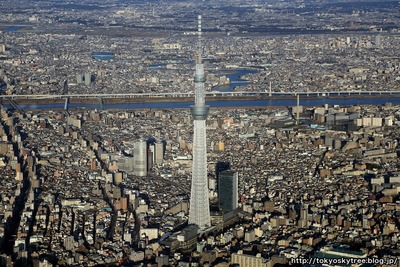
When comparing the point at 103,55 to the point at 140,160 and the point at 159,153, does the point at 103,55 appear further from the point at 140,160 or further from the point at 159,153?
the point at 140,160

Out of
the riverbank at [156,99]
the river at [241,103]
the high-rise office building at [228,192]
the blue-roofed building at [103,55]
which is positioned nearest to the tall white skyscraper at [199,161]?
the high-rise office building at [228,192]

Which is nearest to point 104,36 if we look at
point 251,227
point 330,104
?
point 330,104

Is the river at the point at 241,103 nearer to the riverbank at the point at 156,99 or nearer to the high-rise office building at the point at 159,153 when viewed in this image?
the riverbank at the point at 156,99

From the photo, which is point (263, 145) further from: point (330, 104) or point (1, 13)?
point (1, 13)

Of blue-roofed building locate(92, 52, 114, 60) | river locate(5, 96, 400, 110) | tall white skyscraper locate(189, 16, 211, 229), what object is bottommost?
river locate(5, 96, 400, 110)

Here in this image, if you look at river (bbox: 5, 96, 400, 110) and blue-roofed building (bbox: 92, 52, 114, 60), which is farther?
blue-roofed building (bbox: 92, 52, 114, 60)

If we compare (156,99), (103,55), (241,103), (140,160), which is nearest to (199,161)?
(140,160)

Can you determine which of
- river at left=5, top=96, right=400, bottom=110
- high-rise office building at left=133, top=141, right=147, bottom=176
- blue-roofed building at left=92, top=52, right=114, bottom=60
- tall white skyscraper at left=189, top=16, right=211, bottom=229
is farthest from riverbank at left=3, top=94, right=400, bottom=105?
tall white skyscraper at left=189, top=16, right=211, bottom=229

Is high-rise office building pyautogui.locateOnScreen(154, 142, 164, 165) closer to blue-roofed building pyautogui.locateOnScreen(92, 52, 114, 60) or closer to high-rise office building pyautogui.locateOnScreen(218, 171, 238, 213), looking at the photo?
high-rise office building pyautogui.locateOnScreen(218, 171, 238, 213)
